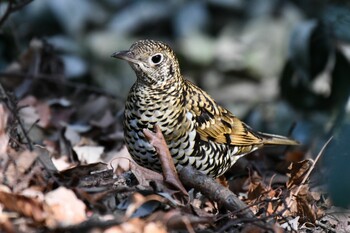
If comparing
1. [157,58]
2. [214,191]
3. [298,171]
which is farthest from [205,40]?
[214,191]

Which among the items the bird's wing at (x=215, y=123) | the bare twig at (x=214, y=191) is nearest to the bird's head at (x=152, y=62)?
the bird's wing at (x=215, y=123)

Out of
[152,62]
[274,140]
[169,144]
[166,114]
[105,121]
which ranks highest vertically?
[152,62]

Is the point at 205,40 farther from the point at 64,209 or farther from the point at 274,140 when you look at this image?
the point at 64,209

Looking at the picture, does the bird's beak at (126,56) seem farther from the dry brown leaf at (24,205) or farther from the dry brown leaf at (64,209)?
the dry brown leaf at (24,205)

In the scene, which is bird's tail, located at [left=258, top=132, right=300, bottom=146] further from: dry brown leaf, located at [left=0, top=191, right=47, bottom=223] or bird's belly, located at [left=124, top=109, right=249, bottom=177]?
dry brown leaf, located at [left=0, top=191, right=47, bottom=223]

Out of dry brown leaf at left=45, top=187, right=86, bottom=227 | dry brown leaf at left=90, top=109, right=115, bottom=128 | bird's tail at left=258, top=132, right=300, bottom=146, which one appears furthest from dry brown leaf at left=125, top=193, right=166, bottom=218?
dry brown leaf at left=90, top=109, right=115, bottom=128

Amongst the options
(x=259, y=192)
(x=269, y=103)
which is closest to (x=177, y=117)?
(x=259, y=192)
